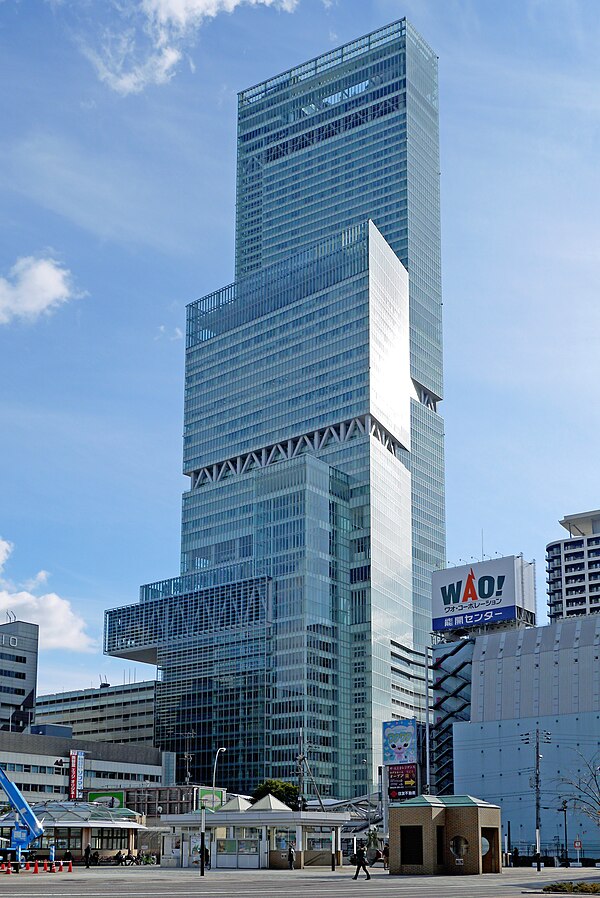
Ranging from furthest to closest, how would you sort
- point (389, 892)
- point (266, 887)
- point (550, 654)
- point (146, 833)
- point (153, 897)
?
point (550, 654) < point (146, 833) < point (266, 887) < point (389, 892) < point (153, 897)

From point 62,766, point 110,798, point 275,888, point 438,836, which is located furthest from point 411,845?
point 62,766

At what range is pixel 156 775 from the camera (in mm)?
195750

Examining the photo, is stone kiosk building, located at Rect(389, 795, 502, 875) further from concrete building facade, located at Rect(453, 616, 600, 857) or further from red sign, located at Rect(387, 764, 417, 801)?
red sign, located at Rect(387, 764, 417, 801)

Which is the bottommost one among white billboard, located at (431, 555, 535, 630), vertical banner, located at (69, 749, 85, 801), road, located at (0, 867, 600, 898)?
vertical banner, located at (69, 749, 85, 801)

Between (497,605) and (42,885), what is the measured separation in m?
121

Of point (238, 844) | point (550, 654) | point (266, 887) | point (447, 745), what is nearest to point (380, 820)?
point (447, 745)

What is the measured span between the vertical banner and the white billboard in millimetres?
59459

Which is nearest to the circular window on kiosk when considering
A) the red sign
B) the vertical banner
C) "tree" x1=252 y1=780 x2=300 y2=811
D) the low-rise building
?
"tree" x1=252 y1=780 x2=300 y2=811

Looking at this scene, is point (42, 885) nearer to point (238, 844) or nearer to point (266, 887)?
point (266, 887)

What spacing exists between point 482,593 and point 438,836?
97.3 m

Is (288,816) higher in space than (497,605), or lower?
lower

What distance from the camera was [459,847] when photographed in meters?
80.7

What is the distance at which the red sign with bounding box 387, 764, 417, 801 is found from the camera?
17312 cm

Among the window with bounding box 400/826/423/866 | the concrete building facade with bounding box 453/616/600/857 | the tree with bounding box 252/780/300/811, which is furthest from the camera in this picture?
the tree with bounding box 252/780/300/811
